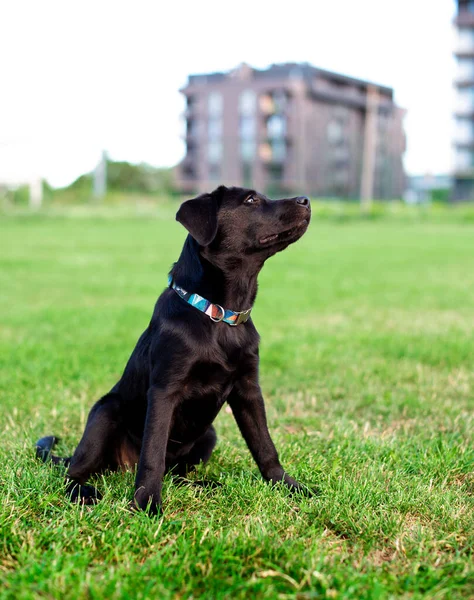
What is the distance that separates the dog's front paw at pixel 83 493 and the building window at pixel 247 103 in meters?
59.9

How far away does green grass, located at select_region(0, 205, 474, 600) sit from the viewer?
2.23m

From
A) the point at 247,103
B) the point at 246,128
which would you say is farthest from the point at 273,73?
the point at 246,128

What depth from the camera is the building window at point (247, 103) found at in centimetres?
6028

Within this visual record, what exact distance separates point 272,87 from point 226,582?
6020cm

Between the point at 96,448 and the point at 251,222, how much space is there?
3.91ft

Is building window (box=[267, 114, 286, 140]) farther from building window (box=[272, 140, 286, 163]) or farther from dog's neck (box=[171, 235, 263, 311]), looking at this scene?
dog's neck (box=[171, 235, 263, 311])

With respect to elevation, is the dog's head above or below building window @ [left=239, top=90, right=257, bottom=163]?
below

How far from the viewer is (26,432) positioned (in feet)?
12.5

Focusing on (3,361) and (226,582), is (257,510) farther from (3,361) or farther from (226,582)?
(3,361)

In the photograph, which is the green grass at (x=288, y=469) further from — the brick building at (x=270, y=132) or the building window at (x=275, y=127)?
the building window at (x=275, y=127)

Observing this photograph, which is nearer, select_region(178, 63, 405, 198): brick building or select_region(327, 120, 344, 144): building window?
select_region(178, 63, 405, 198): brick building

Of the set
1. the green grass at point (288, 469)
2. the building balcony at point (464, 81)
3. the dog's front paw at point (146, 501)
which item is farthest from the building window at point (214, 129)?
the dog's front paw at point (146, 501)

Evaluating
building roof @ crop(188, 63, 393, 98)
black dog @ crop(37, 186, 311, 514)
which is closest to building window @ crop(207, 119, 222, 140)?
building roof @ crop(188, 63, 393, 98)

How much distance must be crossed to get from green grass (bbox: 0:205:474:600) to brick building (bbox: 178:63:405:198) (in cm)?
5260
